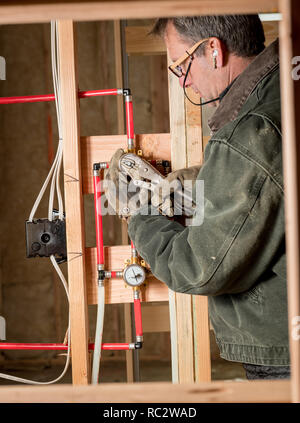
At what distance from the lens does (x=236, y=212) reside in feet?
3.47

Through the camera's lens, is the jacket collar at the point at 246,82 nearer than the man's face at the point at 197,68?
Yes

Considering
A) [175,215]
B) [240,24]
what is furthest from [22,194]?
[240,24]

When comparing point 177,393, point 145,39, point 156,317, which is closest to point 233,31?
point 145,39

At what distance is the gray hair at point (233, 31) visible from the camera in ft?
4.16

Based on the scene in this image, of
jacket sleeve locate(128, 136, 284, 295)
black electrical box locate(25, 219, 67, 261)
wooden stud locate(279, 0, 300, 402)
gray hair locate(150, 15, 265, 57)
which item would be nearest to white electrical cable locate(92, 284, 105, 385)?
black electrical box locate(25, 219, 67, 261)

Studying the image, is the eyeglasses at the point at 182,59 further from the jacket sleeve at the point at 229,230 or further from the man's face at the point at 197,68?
the jacket sleeve at the point at 229,230

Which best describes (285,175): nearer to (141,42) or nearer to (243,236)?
(243,236)

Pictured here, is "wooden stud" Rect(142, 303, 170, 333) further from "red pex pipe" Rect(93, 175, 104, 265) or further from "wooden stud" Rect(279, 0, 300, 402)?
"wooden stud" Rect(279, 0, 300, 402)

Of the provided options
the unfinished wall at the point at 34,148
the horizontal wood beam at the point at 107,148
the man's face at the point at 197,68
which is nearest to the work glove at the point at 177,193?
the horizontal wood beam at the point at 107,148

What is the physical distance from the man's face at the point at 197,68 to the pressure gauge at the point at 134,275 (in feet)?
1.91

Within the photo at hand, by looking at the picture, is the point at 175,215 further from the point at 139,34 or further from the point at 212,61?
the point at 139,34

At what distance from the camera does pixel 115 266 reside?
1.66m

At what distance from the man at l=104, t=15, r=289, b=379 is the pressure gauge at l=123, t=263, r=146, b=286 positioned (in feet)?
0.83

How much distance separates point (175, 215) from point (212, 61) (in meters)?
0.46
